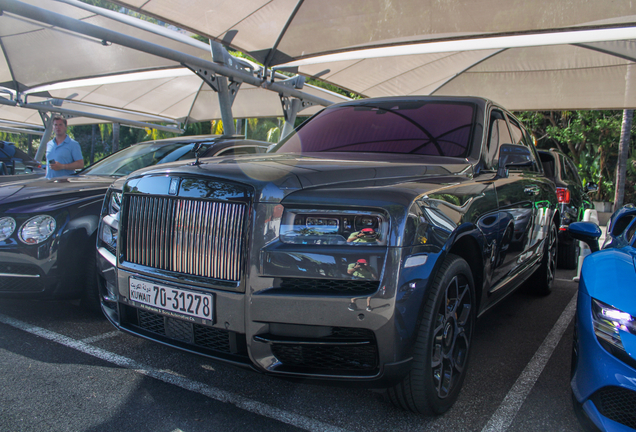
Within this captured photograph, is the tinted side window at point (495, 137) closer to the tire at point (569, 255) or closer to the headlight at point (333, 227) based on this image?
the headlight at point (333, 227)

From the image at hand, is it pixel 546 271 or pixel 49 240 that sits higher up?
pixel 49 240

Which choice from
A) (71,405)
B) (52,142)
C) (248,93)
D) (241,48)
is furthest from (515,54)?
(71,405)

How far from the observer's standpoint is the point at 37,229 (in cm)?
347

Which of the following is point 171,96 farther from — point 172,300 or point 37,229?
point 172,300

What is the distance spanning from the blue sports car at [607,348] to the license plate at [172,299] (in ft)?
5.48

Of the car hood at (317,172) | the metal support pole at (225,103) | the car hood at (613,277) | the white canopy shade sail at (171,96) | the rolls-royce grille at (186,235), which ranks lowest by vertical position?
the car hood at (613,277)

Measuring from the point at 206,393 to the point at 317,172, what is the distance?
4.50 feet

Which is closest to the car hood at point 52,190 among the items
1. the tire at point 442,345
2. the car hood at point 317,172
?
the car hood at point 317,172

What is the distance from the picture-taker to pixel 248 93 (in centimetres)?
1797

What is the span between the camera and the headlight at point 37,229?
3.45 m

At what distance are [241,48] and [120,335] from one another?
7831 mm

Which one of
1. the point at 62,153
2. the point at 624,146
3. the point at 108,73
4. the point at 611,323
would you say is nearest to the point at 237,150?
the point at 62,153

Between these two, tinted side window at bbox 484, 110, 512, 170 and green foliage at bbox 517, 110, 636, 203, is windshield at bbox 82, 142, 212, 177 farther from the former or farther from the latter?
green foliage at bbox 517, 110, 636, 203

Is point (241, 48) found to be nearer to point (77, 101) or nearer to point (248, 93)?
point (248, 93)
